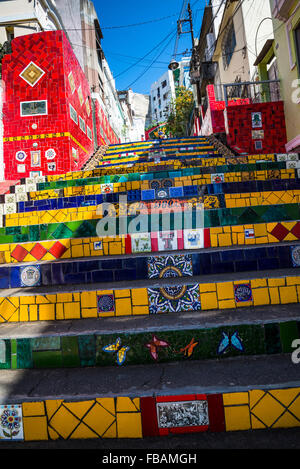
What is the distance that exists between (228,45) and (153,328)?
15.0 m

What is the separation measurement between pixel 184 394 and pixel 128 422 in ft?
0.86

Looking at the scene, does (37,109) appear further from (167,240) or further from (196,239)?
(196,239)

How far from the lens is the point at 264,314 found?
1581 mm

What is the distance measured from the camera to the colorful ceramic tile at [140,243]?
237cm

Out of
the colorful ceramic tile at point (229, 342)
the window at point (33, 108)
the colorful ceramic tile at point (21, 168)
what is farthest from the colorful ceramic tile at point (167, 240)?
the window at point (33, 108)

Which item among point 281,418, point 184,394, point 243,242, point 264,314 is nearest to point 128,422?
point 184,394

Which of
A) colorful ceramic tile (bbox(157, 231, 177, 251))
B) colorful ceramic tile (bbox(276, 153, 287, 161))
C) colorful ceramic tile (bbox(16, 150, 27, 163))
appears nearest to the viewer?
colorful ceramic tile (bbox(157, 231, 177, 251))

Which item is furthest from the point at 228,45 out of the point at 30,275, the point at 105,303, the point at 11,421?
the point at 11,421

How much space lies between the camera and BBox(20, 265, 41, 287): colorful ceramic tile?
2082 millimetres

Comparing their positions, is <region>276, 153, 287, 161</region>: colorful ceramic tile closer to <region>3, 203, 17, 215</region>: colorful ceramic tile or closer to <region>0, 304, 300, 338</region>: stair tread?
<region>0, 304, 300, 338</region>: stair tread

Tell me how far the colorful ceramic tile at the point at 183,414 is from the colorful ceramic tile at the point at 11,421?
1.96 feet

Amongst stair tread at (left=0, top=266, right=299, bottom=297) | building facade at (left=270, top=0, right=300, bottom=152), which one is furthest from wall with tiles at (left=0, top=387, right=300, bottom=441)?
building facade at (left=270, top=0, right=300, bottom=152)

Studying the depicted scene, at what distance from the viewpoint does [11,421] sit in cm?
124

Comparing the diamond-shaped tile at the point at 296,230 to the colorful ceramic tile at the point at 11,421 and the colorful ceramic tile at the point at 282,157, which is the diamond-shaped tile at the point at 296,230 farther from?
the colorful ceramic tile at the point at 282,157
